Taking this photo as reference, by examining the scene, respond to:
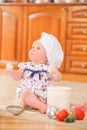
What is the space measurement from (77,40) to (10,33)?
0.69 meters

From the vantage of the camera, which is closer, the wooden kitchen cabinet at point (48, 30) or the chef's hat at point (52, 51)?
the chef's hat at point (52, 51)

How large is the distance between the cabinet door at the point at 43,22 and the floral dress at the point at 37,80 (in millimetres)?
1375

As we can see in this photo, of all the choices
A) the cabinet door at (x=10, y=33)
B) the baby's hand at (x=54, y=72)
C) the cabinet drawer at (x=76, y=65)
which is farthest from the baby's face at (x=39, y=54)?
the cabinet door at (x=10, y=33)

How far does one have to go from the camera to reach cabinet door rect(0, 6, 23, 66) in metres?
3.21

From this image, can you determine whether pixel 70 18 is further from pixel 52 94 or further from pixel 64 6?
pixel 52 94

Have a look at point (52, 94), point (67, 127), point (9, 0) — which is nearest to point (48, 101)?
point (52, 94)

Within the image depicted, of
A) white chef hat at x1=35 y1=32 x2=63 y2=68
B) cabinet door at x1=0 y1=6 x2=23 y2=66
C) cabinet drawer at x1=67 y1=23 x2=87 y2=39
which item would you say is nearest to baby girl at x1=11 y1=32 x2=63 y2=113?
white chef hat at x1=35 y1=32 x2=63 y2=68

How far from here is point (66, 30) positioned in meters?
3.03

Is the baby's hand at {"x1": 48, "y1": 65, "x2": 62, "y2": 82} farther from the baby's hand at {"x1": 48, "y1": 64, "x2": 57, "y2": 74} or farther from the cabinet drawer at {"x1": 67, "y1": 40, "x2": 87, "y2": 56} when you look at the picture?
the cabinet drawer at {"x1": 67, "y1": 40, "x2": 87, "y2": 56}

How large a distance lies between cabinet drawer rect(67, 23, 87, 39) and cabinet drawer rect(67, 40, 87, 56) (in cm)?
5

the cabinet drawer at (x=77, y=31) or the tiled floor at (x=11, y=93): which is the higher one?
the cabinet drawer at (x=77, y=31)

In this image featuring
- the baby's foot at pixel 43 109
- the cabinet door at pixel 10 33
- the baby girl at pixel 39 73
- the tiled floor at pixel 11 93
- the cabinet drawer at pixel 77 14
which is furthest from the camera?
the cabinet door at pixel 10 33

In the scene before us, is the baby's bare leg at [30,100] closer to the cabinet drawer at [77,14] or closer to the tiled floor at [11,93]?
the tiled floor at [11,93]

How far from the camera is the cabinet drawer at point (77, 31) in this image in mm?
2963
